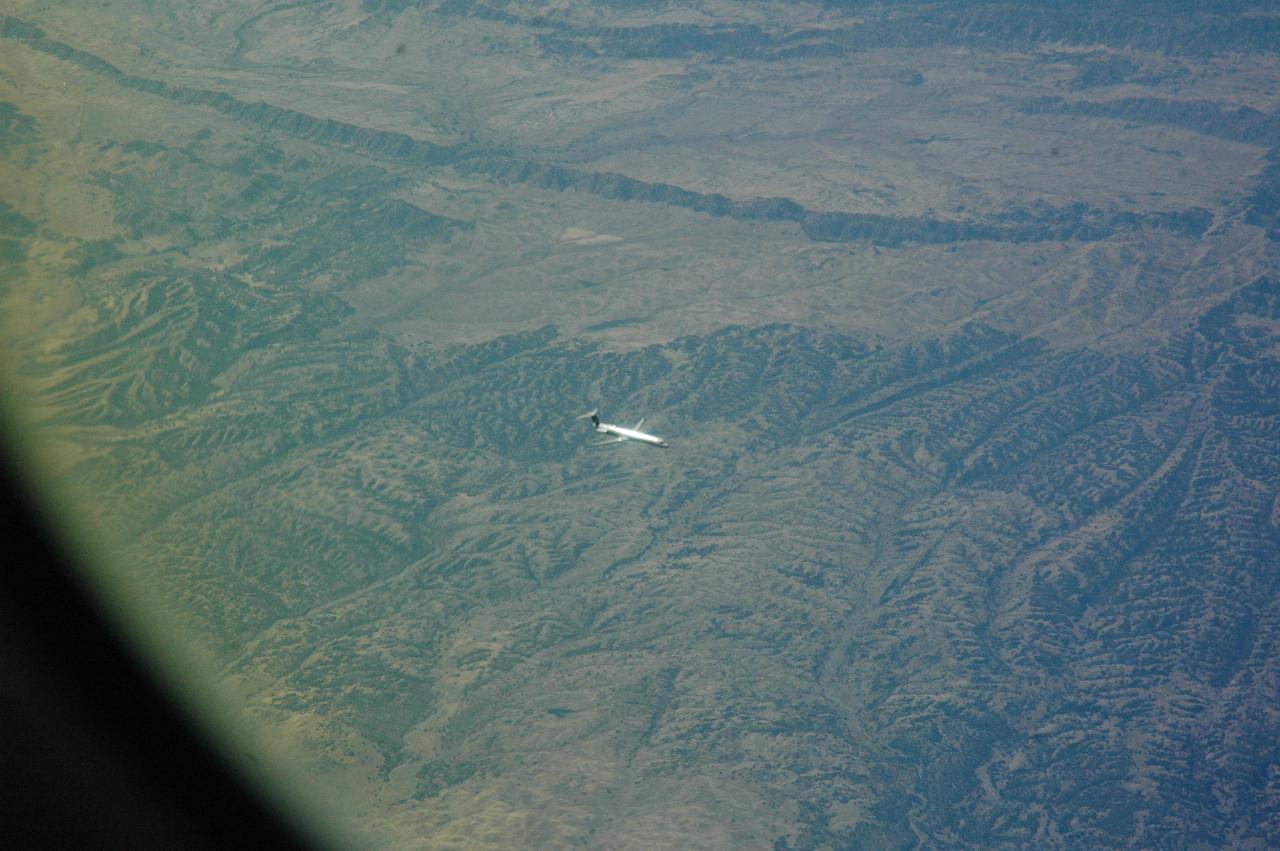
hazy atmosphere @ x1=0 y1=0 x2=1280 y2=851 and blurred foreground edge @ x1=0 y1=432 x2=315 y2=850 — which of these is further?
hazy atmosphere @ x1=0 y1=0 x2=1280 y2=851

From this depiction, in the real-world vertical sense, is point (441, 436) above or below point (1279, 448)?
above

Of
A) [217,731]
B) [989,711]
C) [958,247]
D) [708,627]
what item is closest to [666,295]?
[958,247]

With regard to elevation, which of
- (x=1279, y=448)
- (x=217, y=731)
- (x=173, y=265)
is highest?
(x=217, y=731)

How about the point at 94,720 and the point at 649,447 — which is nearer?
the point at 94,720

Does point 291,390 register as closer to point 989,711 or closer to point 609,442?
point 609,442

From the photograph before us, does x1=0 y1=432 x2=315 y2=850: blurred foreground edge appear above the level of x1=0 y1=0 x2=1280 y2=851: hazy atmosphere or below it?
above

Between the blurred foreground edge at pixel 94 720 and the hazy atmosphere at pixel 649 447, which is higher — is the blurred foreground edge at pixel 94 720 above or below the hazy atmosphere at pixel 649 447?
above

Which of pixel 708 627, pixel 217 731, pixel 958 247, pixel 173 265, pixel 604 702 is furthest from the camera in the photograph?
pixel 958 247

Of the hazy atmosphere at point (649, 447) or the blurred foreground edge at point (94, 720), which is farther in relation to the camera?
the hazy atmosphere at point (649, 447)
